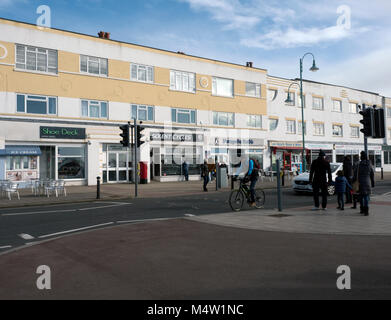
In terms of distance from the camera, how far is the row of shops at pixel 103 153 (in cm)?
2216

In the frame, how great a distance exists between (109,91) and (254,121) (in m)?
14.8

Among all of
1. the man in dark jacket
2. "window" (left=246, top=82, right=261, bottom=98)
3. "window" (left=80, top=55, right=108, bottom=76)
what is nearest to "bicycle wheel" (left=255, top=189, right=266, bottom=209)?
the man in dark jacket

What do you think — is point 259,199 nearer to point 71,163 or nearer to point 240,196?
point 240,196

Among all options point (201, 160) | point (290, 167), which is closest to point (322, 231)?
point (201, 160)

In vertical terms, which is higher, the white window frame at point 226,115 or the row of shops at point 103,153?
A: the white window frame at point 226,115

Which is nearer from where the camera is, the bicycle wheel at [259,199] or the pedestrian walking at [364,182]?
the pedestrian walking at [364,182]

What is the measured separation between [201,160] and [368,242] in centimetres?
2406

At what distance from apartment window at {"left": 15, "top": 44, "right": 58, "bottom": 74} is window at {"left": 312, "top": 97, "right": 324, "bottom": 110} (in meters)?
28.1

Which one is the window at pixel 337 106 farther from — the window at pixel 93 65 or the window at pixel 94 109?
the window at pixel 94 109

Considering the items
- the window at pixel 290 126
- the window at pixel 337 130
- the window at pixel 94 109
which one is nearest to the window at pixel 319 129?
the window at pixel 337 130

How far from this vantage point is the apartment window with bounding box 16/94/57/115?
73.1 feet

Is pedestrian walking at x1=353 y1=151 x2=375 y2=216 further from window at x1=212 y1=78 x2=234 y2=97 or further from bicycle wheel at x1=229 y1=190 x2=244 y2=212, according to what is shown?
window at x1=212 y1=78 x2=234 y2=97

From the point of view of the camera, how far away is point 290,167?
36.1 meters

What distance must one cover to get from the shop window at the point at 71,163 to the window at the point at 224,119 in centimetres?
1224
